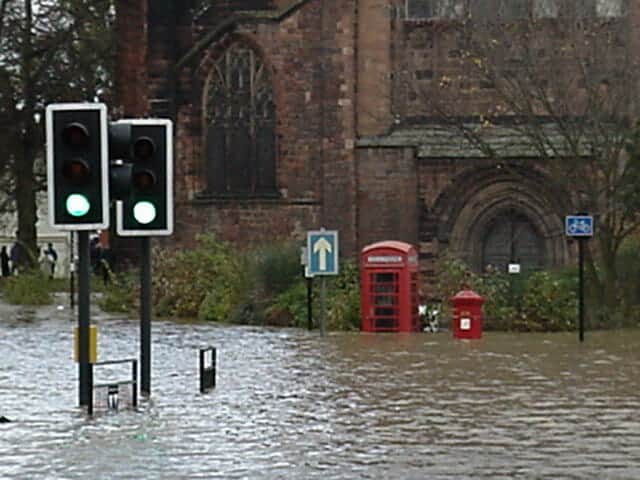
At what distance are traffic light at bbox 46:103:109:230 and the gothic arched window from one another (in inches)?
1007

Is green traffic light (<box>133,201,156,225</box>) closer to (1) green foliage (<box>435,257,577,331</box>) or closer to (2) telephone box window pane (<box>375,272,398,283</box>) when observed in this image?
(2) telephone box window pane (<box>375,272,398,283</box>)

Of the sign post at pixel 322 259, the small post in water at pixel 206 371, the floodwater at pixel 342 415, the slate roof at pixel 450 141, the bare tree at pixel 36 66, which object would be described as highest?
the bare tree at pixel 36 66

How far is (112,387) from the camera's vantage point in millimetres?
17578

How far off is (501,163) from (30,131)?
55.6 feet

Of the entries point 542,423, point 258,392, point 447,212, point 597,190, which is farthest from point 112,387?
point 447,212

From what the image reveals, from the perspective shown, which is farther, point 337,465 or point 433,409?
point 433,409

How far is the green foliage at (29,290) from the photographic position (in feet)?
140

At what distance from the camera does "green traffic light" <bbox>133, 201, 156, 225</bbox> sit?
59.0 ft

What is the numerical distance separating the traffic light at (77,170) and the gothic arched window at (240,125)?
2557 cm

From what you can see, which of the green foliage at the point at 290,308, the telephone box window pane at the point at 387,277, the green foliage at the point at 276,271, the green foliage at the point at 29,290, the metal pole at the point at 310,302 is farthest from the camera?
the green foliage at the point at 29,290

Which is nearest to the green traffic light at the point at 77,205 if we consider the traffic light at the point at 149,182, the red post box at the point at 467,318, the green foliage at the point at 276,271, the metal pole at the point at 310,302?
the traffic light at the point at 149,182

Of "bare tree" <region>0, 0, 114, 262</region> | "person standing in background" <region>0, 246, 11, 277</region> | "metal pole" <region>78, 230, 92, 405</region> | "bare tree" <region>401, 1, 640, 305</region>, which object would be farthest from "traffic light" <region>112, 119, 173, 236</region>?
"person standing in background" <region>0, 246, 11, 277</region>

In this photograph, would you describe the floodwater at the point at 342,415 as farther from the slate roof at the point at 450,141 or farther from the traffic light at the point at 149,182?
the slate roof at the point at 450,141

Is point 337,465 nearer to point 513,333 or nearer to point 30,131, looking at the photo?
point 513,333
